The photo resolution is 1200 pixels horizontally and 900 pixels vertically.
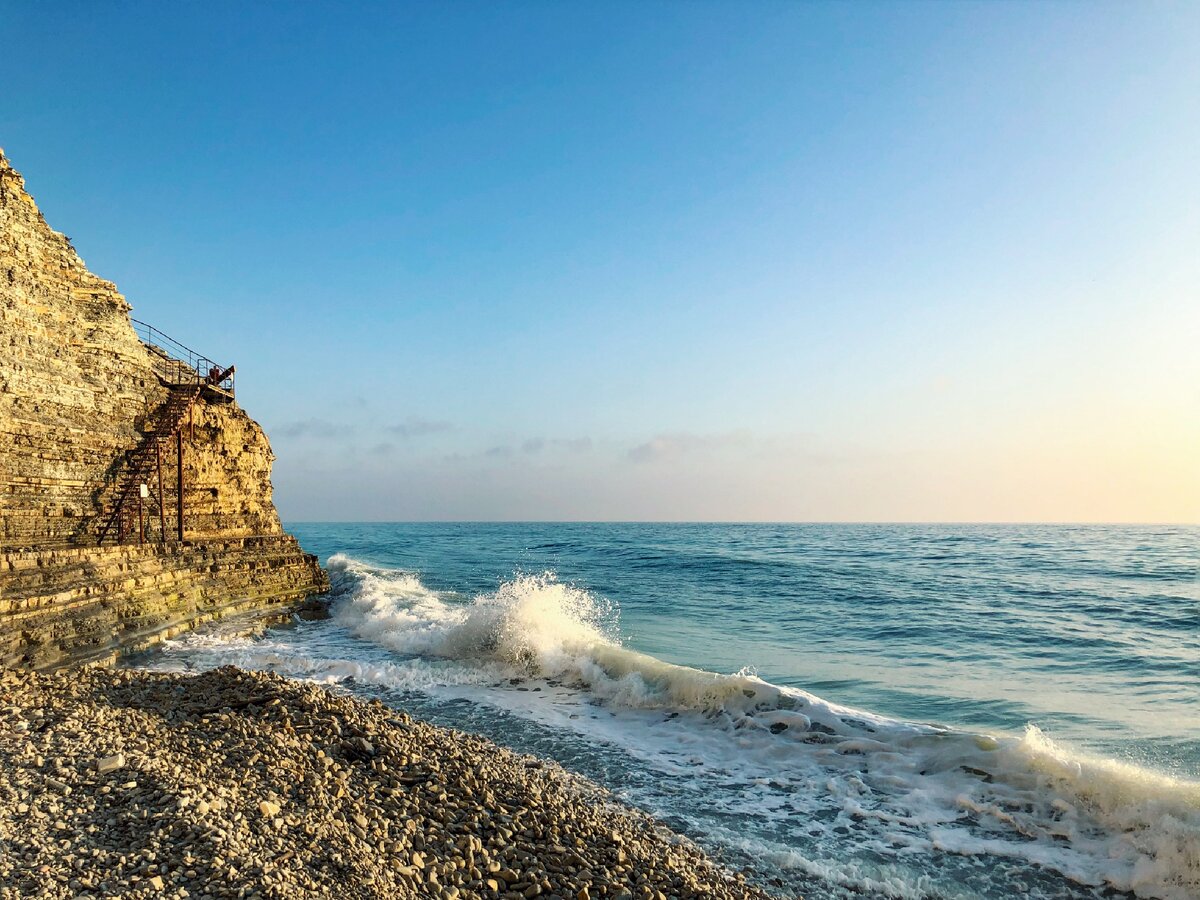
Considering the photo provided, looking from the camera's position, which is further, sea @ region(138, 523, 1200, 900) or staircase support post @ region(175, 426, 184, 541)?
staircase support post @ region(175, 426, 184, 541)

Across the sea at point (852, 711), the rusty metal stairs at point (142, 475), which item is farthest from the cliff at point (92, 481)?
the sea at point (852, 711)

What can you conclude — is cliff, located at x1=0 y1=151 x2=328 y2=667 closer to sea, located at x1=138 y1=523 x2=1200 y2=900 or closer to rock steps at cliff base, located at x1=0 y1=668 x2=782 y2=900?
sea, located at x1=138 y1=523 x2=1200 y2=900

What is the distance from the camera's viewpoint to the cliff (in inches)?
507

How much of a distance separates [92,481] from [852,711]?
1936cm

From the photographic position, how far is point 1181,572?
28922mm

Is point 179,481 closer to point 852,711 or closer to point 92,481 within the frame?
point 92,481

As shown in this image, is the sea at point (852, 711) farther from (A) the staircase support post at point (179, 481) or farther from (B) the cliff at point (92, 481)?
(A) the staircase support post at point (179, 481)

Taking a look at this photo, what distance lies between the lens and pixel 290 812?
5.46 m

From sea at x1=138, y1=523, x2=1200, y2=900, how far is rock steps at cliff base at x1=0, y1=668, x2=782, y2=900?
1290mm

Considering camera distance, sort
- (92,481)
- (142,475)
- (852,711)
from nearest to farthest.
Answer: (852,711) → (92,481) → (142,475)

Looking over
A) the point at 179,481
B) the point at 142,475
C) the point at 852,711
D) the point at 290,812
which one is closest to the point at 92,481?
the point at 142,475

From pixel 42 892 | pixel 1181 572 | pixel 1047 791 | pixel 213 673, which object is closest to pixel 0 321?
pixel 213 673

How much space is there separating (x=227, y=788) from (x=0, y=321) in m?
15.5

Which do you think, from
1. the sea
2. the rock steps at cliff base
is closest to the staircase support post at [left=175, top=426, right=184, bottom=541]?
the sea
